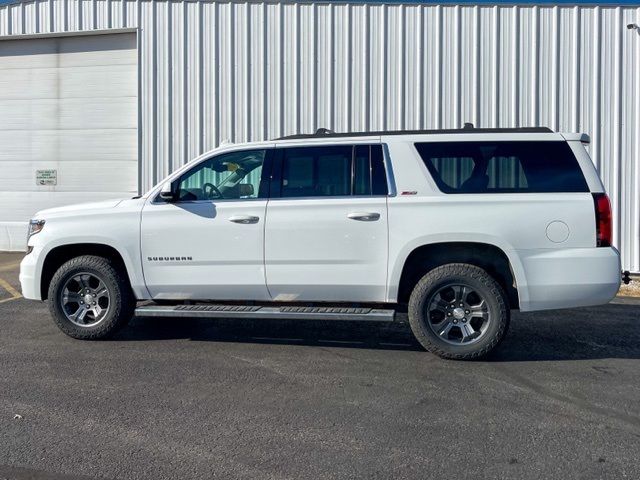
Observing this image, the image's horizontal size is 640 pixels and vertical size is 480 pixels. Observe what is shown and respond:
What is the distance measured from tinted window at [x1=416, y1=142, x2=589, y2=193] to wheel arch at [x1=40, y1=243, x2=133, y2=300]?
3.13 meters

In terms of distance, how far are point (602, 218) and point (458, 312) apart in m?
1.46

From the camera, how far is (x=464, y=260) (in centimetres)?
612

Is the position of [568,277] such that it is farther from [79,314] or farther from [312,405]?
[79,314]

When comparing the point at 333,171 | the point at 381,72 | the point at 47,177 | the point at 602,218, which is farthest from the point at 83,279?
the point at 47,177

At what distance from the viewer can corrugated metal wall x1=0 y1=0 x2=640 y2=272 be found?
39.0ft

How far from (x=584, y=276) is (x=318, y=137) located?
274 cm

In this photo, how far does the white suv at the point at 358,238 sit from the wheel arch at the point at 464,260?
0.01 meters

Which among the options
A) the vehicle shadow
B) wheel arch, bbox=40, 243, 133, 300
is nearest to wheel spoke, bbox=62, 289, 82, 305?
wheel arch, bbox=40, 243, 133, 300

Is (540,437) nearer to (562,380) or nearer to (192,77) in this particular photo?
(562,380)

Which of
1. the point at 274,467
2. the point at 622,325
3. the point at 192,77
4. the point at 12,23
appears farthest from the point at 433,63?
the point at 274,467

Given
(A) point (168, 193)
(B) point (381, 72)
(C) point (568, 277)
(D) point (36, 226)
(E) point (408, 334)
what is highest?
(B) point (381, 72)

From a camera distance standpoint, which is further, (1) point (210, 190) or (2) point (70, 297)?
(2) point (70, 297)

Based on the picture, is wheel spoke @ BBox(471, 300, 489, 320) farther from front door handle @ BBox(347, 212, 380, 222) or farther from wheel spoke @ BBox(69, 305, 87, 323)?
wheel spoke @ BBox(69, 305, 87, 323)

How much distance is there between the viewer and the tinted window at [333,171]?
6199 millimetres
